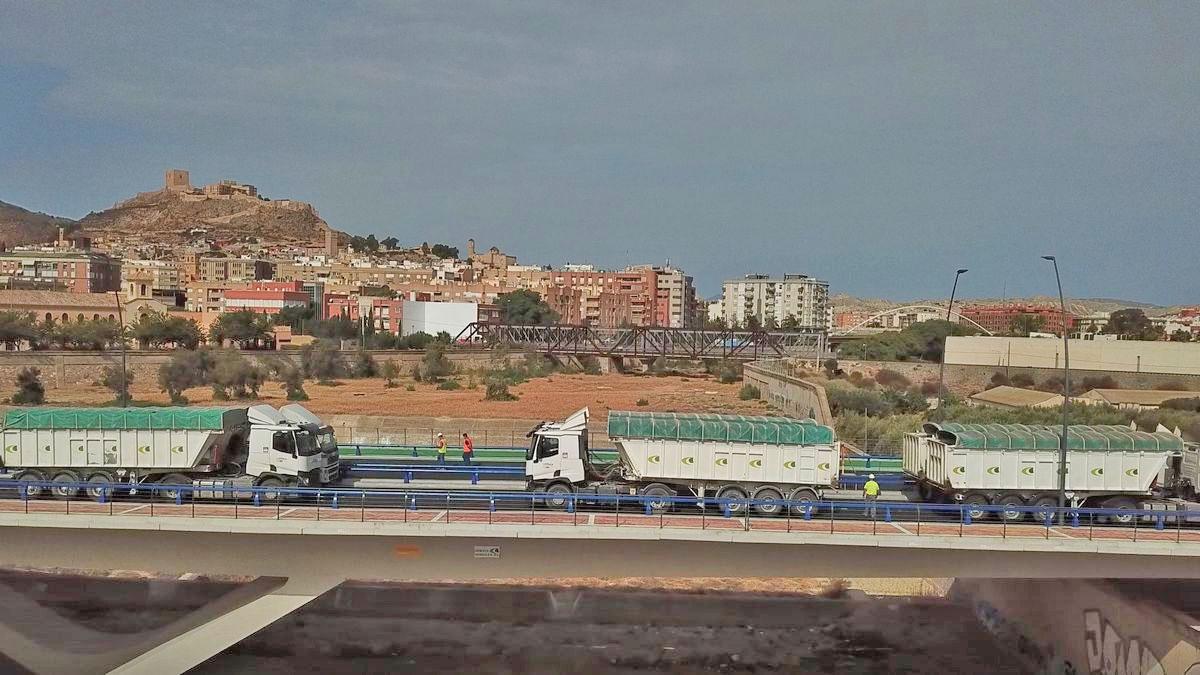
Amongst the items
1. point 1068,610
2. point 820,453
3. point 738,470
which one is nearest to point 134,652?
point 738,470

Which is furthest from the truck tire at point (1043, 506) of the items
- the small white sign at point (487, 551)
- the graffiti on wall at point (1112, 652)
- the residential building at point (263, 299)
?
the residential building at point (263, 299)

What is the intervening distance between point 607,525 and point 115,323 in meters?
94.7

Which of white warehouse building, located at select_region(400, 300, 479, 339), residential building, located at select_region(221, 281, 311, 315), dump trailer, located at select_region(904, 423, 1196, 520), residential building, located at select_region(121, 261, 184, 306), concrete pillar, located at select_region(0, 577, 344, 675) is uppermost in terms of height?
residential building, located at select_region(121, 261, 184, 306)

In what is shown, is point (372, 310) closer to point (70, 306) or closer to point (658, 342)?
point (70, 306)

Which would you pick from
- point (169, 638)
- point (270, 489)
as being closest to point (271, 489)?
point (270, 489)

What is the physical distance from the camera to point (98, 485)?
82.1 ft

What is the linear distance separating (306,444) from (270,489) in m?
3.72

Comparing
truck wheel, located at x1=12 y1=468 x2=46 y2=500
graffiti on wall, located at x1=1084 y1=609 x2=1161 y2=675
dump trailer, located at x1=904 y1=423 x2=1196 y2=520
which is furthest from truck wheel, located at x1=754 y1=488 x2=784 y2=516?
truck wheel, located at x1=12 y1=468 x2=46 y2=500

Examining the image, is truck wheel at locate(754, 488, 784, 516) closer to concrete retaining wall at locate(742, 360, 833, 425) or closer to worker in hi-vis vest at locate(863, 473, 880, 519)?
worker in hi-vis vest at locate(863, 473, 880, 519)

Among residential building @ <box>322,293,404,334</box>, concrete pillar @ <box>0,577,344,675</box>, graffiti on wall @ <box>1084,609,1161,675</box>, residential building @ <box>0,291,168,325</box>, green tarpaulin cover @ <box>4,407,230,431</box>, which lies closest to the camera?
concrete pillar @ <box>0,577,344,675</box>

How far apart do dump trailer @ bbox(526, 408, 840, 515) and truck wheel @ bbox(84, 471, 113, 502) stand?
10.6 meters

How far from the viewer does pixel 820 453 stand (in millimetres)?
26953

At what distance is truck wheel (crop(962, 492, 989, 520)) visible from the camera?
1040 inches

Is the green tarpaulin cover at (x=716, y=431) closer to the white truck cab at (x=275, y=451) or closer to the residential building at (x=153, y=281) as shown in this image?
the white truck cab at (x=275, y=451)
